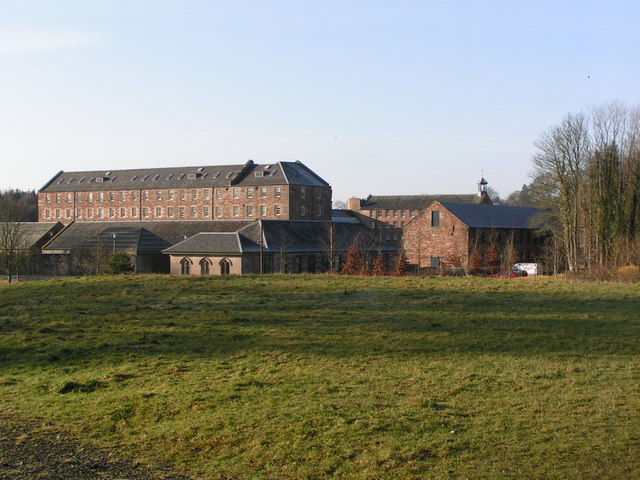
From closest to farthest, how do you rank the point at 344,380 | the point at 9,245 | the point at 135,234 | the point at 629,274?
1. the point at 344,380
2. the point at 629,274
3. the point at 9,245
4. the point at 135,234

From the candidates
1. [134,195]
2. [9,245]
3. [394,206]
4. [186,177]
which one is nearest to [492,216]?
[9,245]

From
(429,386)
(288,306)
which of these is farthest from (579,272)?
(429,386)

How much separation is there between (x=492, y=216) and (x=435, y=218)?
6.83 m

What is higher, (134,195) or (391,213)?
(391,213)

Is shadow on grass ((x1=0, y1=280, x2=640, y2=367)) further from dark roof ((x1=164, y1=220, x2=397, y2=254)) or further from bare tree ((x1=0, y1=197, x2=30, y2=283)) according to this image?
bare tree ((x1=0, y1=197, x2=30, y2=283))

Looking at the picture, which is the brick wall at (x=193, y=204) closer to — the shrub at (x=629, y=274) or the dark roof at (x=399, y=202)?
the dark roof at (x=399, y=202)

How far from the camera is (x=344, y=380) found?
14.3 metres

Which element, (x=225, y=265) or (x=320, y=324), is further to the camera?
(x=225, y=265)

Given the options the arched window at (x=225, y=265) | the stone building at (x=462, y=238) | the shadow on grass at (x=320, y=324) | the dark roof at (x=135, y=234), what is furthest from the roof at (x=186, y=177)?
the shadow on grass at (x=320, y=324)

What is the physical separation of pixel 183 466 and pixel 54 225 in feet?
243

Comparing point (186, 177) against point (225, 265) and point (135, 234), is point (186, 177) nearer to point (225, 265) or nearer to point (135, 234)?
point (135, 234)

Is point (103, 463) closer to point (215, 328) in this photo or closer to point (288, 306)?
point (215, 328)

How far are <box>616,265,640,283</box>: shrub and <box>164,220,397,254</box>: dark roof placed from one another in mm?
28603

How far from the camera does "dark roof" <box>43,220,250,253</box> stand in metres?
67.6
